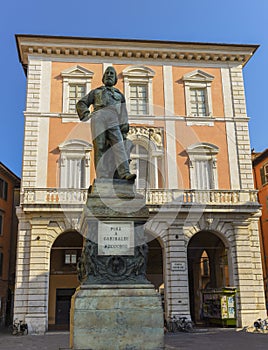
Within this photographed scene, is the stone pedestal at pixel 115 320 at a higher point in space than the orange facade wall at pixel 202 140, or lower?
lower

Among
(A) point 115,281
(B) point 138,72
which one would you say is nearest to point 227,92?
(B) point 138,72

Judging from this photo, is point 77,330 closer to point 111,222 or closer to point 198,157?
point 111,222

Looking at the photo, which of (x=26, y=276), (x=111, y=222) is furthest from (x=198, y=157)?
(x=111, y=222)

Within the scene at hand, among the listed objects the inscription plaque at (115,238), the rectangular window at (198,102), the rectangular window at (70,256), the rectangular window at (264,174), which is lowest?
the inscription plaque at (115,238)

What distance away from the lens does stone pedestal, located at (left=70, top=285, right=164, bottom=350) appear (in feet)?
20.8

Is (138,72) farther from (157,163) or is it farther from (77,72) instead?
(157,163)

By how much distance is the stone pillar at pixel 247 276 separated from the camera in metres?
20.6

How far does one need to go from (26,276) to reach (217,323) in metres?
9.69

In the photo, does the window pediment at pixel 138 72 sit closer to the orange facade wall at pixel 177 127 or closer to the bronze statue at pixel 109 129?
the orange facade wall at pixel 177 127

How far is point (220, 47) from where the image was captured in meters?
24.6

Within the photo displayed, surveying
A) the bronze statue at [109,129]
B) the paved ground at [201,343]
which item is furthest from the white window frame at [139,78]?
the bronze statue at [109,129]

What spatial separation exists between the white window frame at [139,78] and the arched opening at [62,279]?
8.43 meters

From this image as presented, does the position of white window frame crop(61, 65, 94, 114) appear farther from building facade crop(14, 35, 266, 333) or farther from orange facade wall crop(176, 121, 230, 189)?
orange facade wall crop(176, 121, 230, 189)

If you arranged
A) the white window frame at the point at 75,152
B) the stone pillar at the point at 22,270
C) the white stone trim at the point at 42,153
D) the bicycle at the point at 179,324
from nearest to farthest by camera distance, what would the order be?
1. the bicycle at the point at 179,324
2. the stone pillar at the point at 22,270
3. the white stone trim at the point at 42,153
4. the white window frame at the point at 75,152
